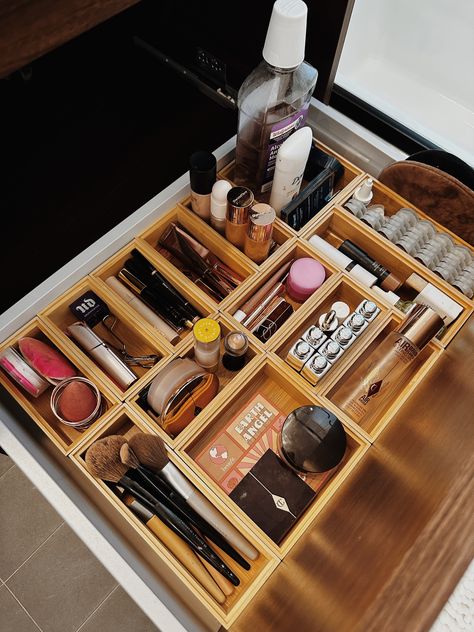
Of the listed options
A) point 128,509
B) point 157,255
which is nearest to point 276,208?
point 157,255

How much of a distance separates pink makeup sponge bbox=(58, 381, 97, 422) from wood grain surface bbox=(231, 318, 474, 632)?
31cm

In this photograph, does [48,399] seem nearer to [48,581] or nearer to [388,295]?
[388,295]

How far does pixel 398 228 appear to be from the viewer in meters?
0.85

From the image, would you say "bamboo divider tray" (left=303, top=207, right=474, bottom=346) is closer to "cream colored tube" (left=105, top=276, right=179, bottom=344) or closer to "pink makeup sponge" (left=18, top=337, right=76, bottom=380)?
"cream colored tube" (left=105, top=276, right=179, bottom=344)

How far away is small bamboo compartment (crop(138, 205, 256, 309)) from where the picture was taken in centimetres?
83

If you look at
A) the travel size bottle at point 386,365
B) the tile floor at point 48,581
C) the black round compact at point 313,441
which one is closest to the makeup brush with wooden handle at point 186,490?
the black round compact at point 313,441

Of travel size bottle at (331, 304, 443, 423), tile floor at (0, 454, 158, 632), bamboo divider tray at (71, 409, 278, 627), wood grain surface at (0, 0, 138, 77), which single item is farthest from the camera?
tile floor at (0, 454, 158, 632)

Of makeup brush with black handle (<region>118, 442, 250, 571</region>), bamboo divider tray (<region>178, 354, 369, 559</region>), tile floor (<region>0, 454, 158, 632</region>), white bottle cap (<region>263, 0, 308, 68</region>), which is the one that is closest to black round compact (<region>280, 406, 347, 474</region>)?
bamboo divider tray (<region>178, 354, 369, 559</region>)

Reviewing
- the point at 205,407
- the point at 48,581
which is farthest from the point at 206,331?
the point at 48,581

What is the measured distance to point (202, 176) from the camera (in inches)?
31.2

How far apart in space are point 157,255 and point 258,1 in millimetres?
383

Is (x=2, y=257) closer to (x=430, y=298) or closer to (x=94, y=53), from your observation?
(x=94, y=53)

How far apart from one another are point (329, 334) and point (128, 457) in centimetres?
32

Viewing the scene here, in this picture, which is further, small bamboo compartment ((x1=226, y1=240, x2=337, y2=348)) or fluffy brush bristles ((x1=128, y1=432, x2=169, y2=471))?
small bamboo compartment ((x1=226, y1=240, x2=337, y2=348))
